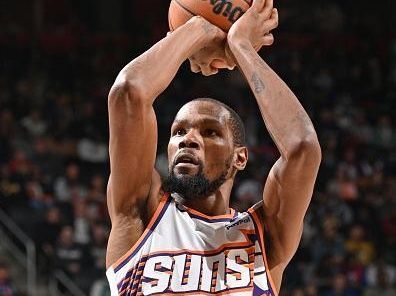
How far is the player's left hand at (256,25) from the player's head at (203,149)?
30 centimetres

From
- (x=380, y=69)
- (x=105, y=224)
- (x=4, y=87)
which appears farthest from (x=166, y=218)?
(x=380, y=69)

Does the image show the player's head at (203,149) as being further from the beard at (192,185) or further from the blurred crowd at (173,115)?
the blurred crowd at (173,115)

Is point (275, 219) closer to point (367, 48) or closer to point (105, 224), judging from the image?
point (105, 224)

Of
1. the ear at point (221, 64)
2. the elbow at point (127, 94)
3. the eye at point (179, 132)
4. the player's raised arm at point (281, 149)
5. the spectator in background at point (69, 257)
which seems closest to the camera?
the elbow at point (127, 94)

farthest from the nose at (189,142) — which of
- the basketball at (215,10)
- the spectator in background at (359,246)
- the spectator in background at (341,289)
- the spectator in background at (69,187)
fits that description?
the spectator in background at (359,246)

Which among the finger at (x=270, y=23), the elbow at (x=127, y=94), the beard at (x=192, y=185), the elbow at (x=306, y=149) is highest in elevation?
the finger at (x=270, y=23)

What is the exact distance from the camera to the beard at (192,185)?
3389 mm

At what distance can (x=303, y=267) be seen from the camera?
10.6m

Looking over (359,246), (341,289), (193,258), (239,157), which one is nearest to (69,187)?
(341,289)

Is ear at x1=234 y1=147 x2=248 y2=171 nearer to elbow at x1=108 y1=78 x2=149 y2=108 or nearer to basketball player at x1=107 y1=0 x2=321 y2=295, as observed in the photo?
basketball player at x1=107 y1=0 x2=321 y2=295

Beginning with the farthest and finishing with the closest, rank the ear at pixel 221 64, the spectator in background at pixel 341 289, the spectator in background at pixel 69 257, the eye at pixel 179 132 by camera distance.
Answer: the spectator in background at pixel 341 289 < the spectator in background at pixel 69 257 < the ear at pixel 221 64 < the eye at pixel 179 132

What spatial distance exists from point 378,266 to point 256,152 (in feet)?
8.20

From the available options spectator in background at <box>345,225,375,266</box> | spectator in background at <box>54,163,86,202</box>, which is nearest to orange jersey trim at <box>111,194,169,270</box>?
spectator in background at <box>54,163,86,202</box>

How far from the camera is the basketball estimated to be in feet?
11.8
